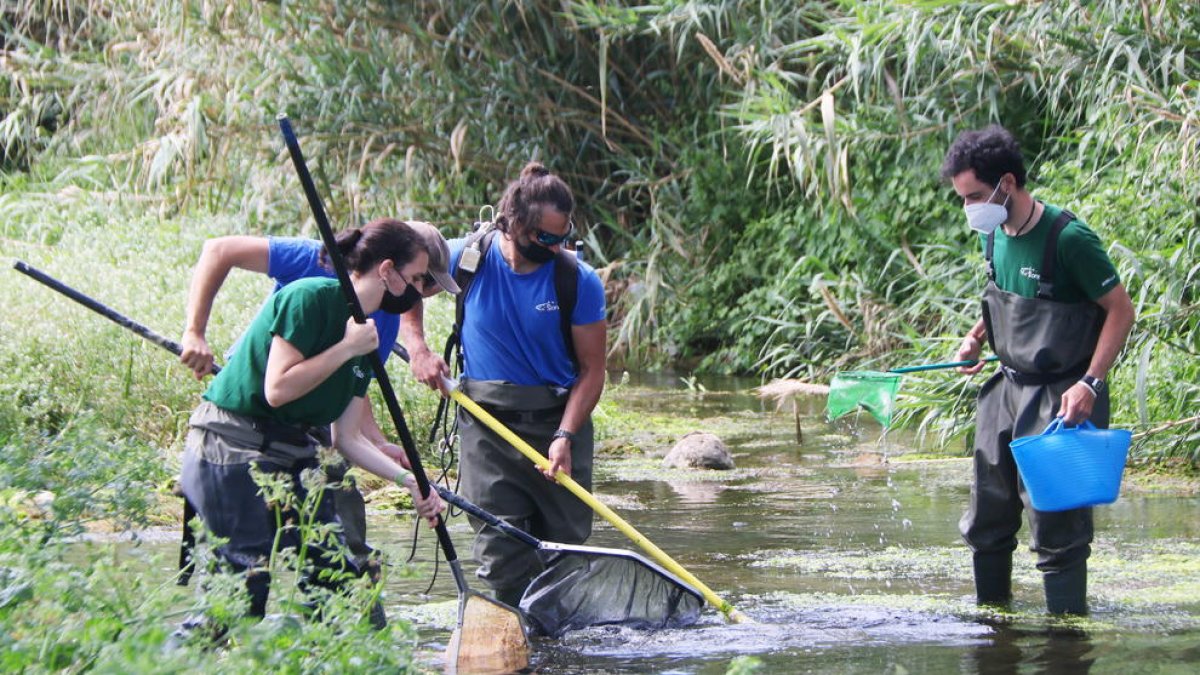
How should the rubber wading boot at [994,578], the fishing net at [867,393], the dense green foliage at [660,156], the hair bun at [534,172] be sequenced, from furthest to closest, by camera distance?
the dense green foliage at [660,156], the fishing net at [867,393], the rubber wading boot at [994,578], the hair bun at [534,172]

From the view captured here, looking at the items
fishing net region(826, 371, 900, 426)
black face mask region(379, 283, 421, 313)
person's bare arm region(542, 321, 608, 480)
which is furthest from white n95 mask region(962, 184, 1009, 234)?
black face mask region(379, 283, 421, 313)

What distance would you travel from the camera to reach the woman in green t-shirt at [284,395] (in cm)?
436

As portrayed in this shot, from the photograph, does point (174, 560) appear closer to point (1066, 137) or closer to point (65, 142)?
point (1066, 137)

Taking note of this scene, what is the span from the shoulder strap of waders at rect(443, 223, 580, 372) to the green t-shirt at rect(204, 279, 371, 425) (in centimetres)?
101

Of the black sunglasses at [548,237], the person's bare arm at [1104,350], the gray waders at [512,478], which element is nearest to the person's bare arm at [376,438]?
the gray waders at [512,478]

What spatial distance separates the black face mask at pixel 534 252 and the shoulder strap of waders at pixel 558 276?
4cm

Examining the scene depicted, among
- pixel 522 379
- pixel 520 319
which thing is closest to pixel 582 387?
pixel 522 379

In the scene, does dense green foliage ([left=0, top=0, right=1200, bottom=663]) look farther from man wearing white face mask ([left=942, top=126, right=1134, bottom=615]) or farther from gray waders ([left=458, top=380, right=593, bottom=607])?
gray waders ([left=458, top=380, right=593, bottom=607])

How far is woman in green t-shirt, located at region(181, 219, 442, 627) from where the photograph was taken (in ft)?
14.3

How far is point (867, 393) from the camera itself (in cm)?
665

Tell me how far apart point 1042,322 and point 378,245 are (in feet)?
7.81

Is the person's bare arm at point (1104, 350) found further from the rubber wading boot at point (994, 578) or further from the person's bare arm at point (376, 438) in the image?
the person's bare arm at point (376, 438)

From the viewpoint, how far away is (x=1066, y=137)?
1130 centimetres

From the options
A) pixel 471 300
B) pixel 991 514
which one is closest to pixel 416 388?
pixel 471 300
